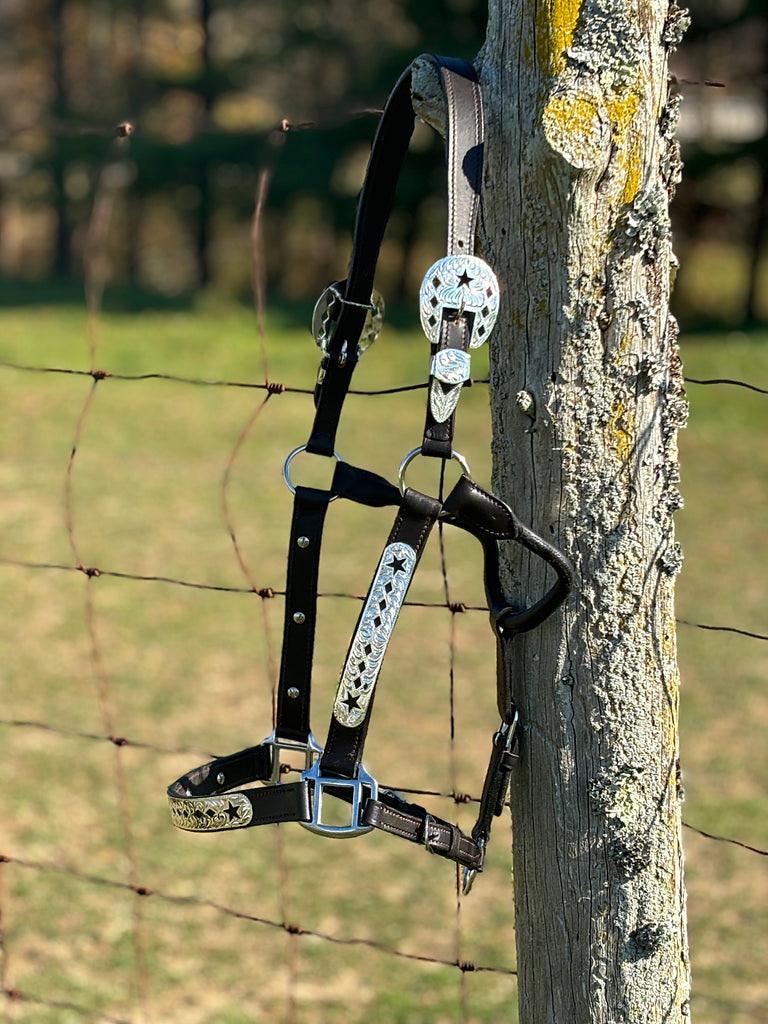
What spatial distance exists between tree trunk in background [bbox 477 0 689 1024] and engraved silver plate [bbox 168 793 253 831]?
1.35ft

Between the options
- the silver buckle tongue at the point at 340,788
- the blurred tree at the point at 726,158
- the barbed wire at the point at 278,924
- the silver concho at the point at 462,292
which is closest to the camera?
the silver concho at the point at 462,292

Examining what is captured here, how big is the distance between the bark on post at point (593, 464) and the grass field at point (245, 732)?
0.53 metres

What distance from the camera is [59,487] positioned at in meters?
9.12

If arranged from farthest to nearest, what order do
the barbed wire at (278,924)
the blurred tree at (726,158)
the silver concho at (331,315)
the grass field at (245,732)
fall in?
1. the blurred tree at (726,158)
2. the grass field at (245,732)
3. the barbed wire at (278,924)
4. the silver concho at (331,315)

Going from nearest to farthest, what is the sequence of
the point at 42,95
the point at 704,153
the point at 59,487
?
the point at 59,487 < the point at 704,153 < the point at 42,95

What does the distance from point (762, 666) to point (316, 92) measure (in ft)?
55.4

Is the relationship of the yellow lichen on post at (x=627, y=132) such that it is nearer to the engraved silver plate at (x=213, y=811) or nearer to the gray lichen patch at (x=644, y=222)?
the gray lichen patch at (x=644, y=222)

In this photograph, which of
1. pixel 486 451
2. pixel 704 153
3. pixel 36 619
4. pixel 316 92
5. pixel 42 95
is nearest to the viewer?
pixel 36 619

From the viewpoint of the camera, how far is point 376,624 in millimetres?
1521

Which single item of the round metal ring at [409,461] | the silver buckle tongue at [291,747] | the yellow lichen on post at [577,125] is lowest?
the silver buckle tongue at [291,747]

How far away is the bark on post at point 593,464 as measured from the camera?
1.46 m

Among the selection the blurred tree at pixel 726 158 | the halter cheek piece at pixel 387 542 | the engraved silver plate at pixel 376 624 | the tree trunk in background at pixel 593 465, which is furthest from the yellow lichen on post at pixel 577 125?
the blurred tree at pixel 726 158

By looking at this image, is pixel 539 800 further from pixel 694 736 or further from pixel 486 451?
pixel 486 451

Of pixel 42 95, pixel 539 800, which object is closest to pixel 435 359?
pixel 539 800
